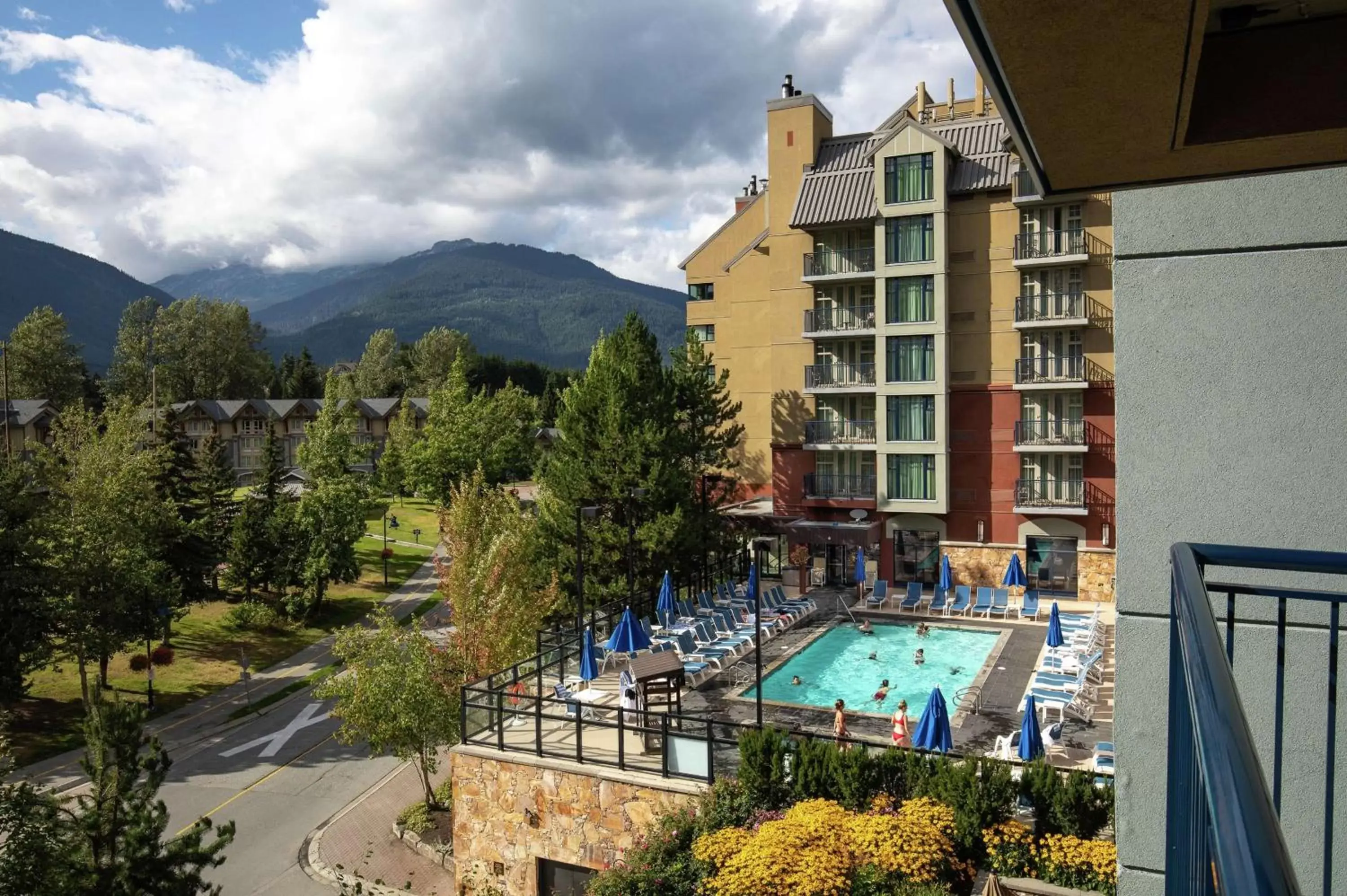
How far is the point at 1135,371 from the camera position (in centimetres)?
506

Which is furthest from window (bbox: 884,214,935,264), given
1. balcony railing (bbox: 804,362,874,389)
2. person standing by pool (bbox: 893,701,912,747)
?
person standing by pool (bbox: 893,701,912,747)

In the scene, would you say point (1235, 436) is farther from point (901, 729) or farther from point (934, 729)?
point (901, 729)

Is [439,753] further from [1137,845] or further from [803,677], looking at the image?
[1137,845]

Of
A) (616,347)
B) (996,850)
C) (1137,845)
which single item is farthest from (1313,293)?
(616,347)

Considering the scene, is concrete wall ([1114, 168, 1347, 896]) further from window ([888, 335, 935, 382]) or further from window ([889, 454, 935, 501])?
window ([889, 454, 935, 501])

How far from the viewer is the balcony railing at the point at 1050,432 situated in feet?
103

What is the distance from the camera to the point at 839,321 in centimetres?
3438

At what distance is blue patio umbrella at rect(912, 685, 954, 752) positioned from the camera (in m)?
14.9

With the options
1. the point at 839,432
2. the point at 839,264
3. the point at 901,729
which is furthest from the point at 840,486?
the point at 901,729

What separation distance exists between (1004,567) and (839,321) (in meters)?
10.6

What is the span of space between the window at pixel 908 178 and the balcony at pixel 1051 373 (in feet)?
22.4

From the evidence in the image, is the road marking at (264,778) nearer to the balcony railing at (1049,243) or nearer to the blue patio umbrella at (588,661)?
the blue patio umbrella at (588,661)

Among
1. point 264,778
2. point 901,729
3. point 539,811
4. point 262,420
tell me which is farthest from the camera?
point 262,420

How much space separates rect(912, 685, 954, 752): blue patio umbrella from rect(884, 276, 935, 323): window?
20045 mm
